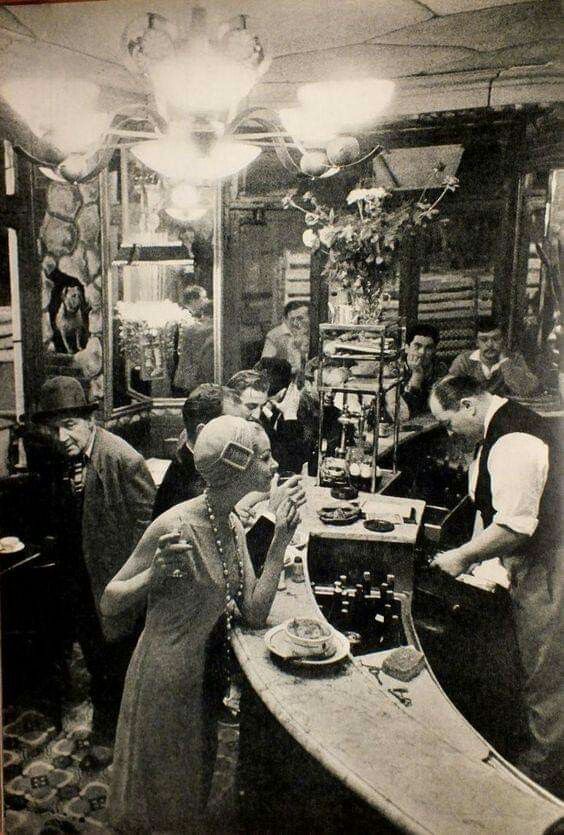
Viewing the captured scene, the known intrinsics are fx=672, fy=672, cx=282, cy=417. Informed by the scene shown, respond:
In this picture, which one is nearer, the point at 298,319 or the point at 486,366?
the point at 486,366

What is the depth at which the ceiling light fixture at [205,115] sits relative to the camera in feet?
6.42

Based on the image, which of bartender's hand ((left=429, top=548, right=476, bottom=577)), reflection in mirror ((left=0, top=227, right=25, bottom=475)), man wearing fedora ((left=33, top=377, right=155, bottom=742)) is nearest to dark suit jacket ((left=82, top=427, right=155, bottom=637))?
man wearing fedora ((left=33, top=377, right=155, bottom=742))

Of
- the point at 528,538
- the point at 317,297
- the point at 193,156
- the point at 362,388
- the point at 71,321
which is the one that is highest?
the point at 193,156

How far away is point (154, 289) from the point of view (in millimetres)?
2625

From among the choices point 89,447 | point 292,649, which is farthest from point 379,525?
point 89,447

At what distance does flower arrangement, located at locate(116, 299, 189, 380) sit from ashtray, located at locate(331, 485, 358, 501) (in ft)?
2.72

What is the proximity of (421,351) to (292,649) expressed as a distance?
42.9 inches

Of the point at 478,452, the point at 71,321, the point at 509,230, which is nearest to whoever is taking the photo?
the point at 509,230

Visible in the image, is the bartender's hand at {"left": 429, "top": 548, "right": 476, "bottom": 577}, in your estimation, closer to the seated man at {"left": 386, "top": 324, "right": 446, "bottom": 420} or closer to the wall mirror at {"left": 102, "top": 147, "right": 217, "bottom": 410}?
the seated man at {"left": 386, "top": 324, "right": 446, "bottom": 420}

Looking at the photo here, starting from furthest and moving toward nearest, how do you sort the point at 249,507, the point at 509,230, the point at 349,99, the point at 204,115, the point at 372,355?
1. the point at 249,507
2. the point at 372,355
3. the point at 509,230
4. the point at 349,99
5. the point at 204,115

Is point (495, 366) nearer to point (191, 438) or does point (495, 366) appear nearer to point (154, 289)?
point (191, 438)

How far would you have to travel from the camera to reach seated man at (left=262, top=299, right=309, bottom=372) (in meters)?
2.43

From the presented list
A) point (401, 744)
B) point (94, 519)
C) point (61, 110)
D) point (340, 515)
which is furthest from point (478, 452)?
point (61, 110)

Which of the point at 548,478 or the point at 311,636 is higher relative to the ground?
the point at 548,478
